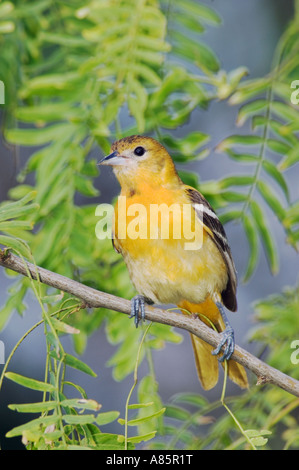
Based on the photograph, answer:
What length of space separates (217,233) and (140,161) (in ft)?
1.48

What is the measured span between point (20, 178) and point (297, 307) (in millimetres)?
1414

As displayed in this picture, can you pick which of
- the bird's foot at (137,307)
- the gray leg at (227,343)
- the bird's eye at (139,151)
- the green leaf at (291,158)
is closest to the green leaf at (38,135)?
the bird's eye at (139,151)

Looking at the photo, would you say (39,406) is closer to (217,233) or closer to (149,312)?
(149,312)

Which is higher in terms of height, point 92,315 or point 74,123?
point 74,123

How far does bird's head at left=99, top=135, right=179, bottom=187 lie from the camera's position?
258 centimetres

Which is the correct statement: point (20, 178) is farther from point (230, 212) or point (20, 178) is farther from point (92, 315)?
point (230, 212)

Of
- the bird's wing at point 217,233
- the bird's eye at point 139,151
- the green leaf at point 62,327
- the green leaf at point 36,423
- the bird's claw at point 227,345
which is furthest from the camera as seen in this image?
the bird's eye at point 139,151

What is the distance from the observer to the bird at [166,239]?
8.00 ft

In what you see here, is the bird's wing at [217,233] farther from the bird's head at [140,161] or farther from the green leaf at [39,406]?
the green leaf at [39,406]

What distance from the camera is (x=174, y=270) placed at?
2486 mm

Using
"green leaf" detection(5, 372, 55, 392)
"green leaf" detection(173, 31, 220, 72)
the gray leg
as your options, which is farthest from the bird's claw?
"green leaf" detection(173, 31, 220, 72)
